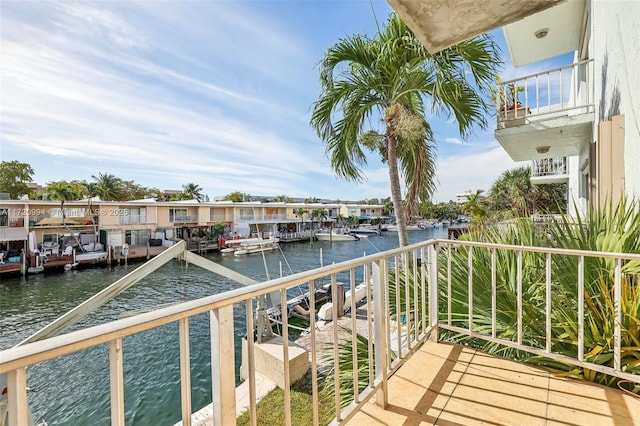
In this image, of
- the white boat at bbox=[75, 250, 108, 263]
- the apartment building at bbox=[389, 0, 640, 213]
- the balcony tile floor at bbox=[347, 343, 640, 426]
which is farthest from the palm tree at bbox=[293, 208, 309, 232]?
the balcony tile floor at bbox=[347, 343, 640, 426]

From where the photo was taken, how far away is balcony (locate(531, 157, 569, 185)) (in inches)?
353

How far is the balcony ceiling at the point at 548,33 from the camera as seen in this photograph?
15.9 feet

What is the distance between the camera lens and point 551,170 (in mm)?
9352

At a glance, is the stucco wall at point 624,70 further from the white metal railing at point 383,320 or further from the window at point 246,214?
the window at point 246,214

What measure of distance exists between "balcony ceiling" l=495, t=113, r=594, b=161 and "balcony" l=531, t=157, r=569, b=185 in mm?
3746

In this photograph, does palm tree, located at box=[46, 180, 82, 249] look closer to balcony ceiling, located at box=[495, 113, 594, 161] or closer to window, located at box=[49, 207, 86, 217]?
window, located at box=[49, 207, 86, 217]

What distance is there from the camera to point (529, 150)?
566 centimetres

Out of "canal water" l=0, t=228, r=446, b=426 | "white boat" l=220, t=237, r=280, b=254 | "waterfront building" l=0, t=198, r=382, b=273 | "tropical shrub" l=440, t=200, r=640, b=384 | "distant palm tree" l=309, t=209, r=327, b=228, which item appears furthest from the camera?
"distant palm tree" l=309, t=209, r=327, b=228

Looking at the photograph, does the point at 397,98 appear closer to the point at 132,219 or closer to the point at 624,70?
the point at 624,70

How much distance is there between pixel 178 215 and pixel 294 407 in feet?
81.7

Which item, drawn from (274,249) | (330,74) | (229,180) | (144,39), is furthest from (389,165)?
(229,180)

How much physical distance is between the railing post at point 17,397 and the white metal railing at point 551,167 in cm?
1154

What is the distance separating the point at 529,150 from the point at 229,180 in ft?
125

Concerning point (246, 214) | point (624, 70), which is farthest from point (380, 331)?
point (246, 214)
